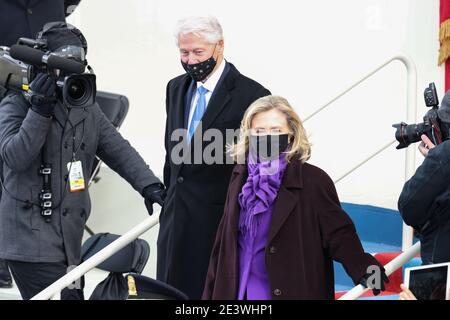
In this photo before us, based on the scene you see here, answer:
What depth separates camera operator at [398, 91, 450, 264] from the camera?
3.77 m

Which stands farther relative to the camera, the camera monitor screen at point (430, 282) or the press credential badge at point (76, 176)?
the press credential badge at point (76, 176)

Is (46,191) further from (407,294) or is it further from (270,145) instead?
(407,294)

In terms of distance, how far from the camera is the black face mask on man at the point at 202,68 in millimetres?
4434

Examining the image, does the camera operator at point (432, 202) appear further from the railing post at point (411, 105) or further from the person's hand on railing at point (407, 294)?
the railing post at point (411, 105)

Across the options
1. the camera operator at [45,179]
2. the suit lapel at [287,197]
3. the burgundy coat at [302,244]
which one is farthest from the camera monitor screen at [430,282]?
the camera operator at [45,179]

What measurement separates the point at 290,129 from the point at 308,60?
2.54 m

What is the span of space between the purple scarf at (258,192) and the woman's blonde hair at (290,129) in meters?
0.06

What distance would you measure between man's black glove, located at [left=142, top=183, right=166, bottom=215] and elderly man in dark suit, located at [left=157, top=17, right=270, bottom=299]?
151mm

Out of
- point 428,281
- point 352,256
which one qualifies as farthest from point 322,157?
point 428,281

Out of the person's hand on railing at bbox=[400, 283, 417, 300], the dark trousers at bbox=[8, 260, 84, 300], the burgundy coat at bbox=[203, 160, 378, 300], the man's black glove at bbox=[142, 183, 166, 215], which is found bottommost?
the dark trousers at bbox=[8, 260, 84, 300]

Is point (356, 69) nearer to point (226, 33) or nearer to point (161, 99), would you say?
point (226, 33)

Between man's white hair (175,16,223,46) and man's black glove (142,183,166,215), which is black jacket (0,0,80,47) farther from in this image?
man's white hair (175,16,223,46)

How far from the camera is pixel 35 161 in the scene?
14.8ft

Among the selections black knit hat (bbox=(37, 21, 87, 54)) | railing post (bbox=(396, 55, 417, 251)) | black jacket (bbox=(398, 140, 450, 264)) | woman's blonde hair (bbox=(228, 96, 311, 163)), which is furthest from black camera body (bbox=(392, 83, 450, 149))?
black knit hat (bbox=(37, 21, 87, 54))
